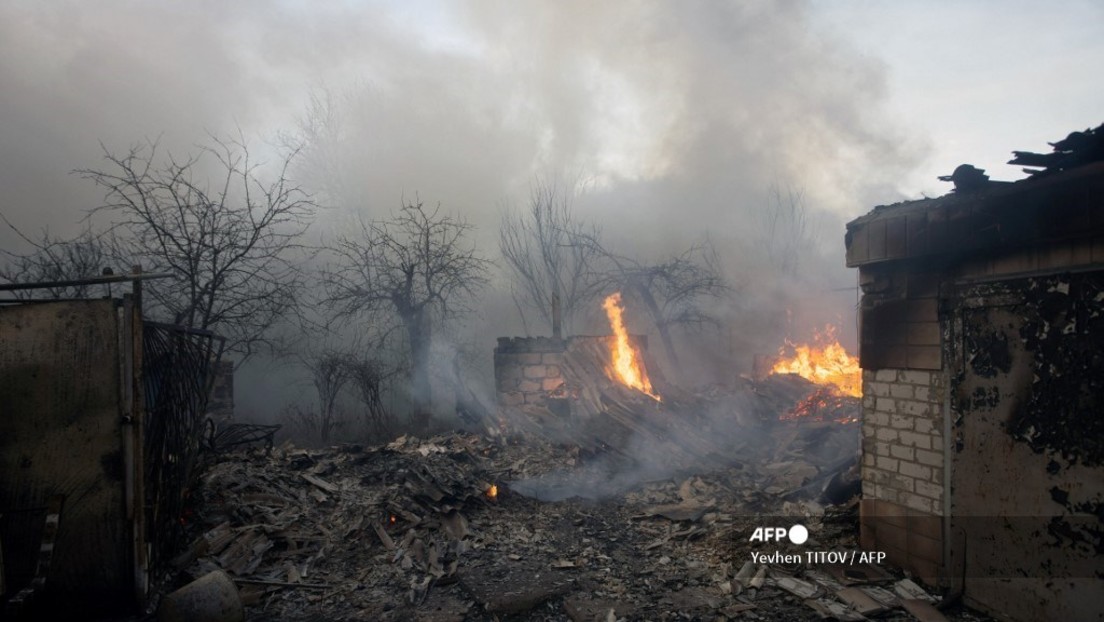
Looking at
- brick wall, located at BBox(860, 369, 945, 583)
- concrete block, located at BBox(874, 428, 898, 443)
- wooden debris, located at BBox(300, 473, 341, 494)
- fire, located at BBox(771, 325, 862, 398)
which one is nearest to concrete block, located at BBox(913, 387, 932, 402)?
brick wall, located at BBox(860, 369, 945, 583)

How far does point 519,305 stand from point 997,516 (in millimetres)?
20721

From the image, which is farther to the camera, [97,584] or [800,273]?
[800,273]

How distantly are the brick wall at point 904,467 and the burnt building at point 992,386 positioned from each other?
13mm

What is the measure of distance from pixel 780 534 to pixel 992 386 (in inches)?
109

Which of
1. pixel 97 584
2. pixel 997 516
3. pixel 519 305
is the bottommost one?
pixel 97 584

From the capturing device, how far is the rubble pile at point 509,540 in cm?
531

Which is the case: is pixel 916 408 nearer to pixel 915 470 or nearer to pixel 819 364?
pixel 915 470

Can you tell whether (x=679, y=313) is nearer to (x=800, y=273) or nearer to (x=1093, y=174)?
(x=800, y=273)

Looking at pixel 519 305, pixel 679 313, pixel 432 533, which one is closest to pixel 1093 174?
pixel 432 533

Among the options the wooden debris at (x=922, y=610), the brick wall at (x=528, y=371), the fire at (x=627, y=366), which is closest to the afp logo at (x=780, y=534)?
the wooden debris at (x=922, y=610)

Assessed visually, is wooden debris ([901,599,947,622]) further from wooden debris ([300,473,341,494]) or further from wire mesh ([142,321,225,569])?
wooden debris ([300,473,341,494])

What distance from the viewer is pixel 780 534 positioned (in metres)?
6.39

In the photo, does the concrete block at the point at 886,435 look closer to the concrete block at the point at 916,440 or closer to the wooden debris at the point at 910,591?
the concrete block at the point at 916,440

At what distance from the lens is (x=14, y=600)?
403cm
